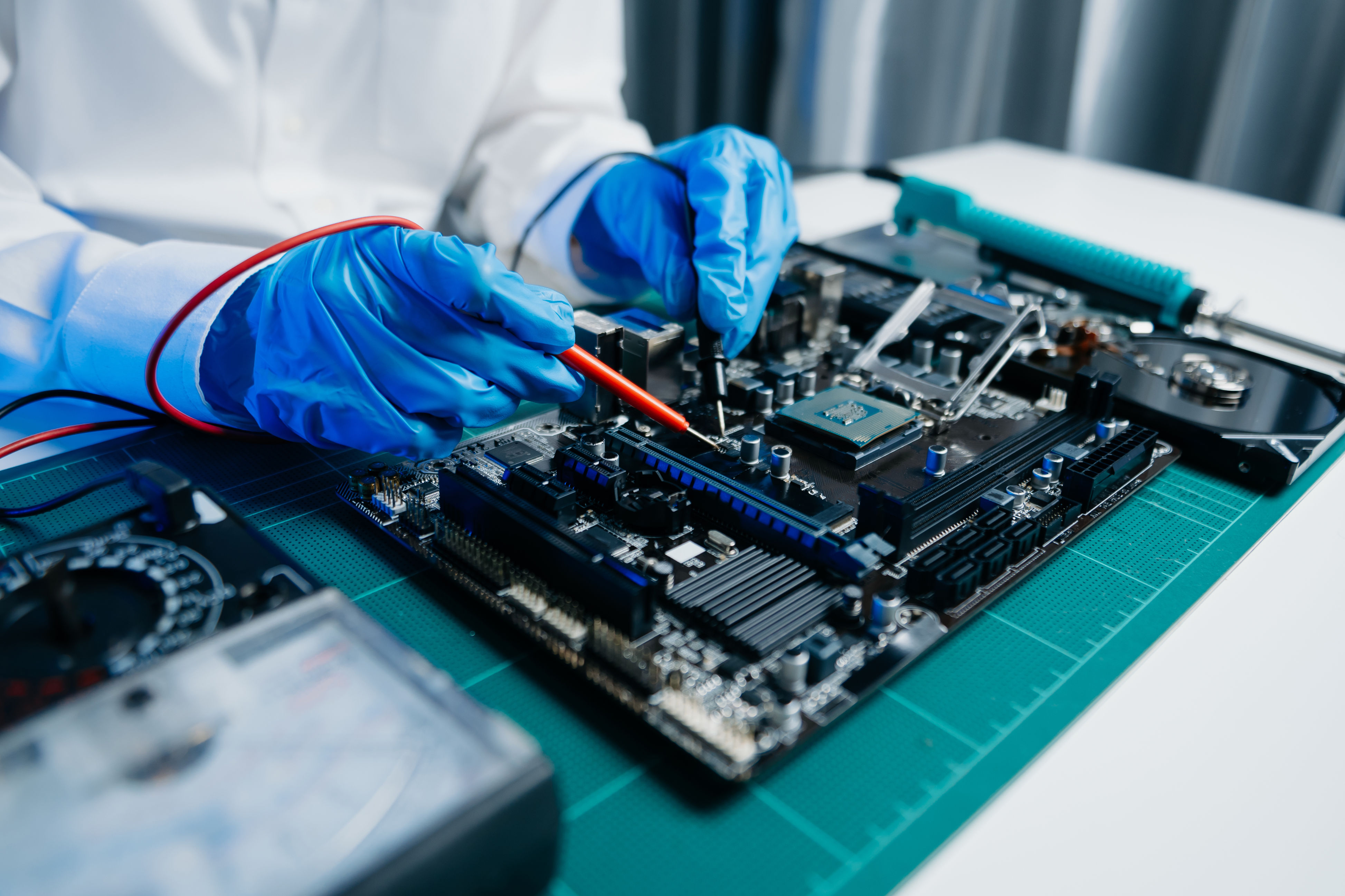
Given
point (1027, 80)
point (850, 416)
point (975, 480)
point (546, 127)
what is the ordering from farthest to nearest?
point (1027, 80) → point (546, 127) → point (850, 416) → point (975, 480)

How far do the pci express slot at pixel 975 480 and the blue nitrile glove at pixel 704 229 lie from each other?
1.73 ft

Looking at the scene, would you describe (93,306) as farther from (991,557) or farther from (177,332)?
(991,557)

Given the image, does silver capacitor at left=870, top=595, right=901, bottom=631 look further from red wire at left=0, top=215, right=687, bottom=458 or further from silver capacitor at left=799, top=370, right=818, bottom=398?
silver capacitor at left=799, top=370, right=818, bottom=398

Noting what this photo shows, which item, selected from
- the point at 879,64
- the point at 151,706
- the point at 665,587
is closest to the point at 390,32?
the point at 665,587

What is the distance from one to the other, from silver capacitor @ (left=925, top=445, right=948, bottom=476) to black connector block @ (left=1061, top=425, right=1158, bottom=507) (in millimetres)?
184

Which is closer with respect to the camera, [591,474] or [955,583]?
[955,583]

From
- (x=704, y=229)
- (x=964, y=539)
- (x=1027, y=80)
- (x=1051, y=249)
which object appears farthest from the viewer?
(x=1027, y=80)

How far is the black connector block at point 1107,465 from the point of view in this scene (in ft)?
4.73

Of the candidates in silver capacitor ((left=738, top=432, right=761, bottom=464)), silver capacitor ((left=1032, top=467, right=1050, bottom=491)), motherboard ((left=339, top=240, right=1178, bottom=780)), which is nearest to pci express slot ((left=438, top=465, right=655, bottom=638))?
motherboard ((left=339, top=240, right=1178, bottom=780))

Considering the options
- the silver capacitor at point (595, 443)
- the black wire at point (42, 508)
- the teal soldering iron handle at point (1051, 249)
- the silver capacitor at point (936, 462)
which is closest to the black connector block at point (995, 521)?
the silver capacitor at point (936, 462)

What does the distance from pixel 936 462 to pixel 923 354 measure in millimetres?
411

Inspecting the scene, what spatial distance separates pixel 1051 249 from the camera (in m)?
2.19

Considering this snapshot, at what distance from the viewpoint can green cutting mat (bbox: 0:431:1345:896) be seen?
3.04 ft

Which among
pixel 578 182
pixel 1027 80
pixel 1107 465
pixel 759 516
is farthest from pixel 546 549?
pixel 1027 80
